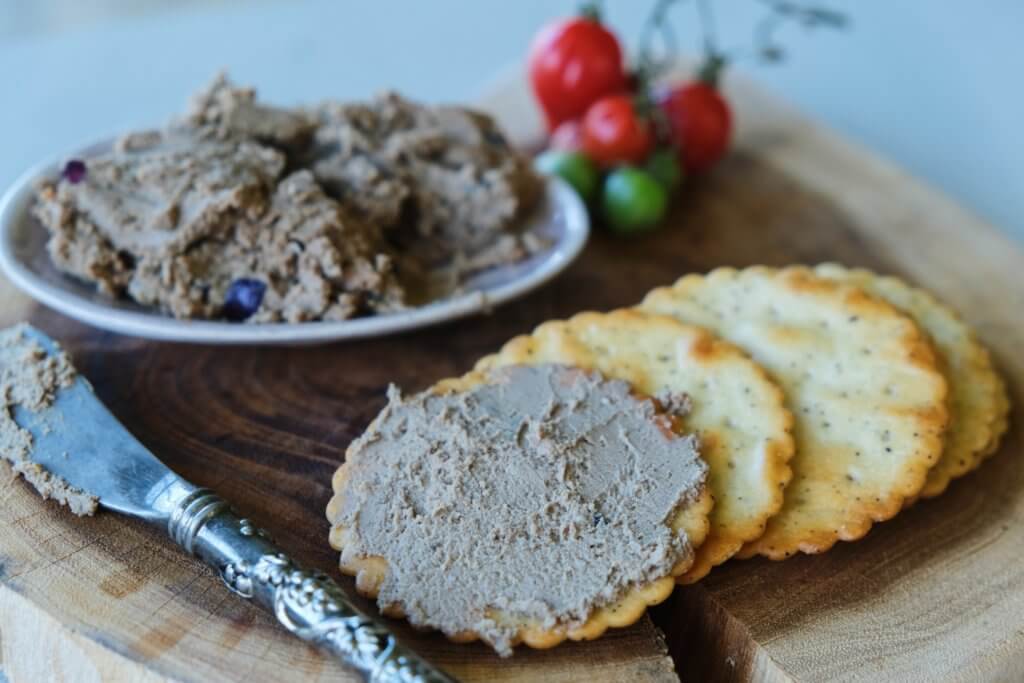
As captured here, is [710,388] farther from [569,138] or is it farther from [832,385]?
[569,138]

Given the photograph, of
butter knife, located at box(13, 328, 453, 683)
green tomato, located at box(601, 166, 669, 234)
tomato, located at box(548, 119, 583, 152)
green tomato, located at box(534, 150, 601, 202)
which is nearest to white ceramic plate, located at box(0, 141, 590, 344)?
butter knife, located at box(13, 328, 453, 683)

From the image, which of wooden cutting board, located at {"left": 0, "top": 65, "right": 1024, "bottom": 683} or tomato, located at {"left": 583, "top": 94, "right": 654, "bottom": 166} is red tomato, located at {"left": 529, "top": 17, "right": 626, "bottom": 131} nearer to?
tomato, located at {"left": 583, "top": 94, "right": 654, "bottom": 166}

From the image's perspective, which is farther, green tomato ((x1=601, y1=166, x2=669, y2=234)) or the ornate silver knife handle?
green tomato ((x1=601, y1=166, x2=669, y2=234))

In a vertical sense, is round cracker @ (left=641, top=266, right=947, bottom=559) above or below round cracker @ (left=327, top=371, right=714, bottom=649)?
below

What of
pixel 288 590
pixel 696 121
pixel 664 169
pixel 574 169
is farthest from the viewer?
pixel 696 121

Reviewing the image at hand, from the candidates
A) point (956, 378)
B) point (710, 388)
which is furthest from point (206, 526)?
point (956, 378)

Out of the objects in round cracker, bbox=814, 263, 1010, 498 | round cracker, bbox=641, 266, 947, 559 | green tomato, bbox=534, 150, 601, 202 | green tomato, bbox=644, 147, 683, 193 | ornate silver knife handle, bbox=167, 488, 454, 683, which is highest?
ornate silver knife handle, bbox=167, 488, 454, 683

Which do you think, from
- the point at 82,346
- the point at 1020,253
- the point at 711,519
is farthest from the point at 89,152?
the point at 1020,253
